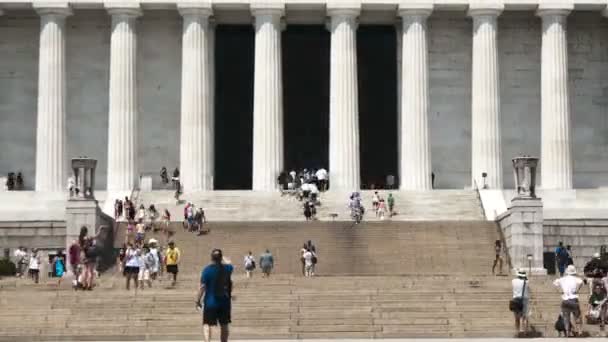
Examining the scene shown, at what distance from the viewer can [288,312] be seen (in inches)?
1906

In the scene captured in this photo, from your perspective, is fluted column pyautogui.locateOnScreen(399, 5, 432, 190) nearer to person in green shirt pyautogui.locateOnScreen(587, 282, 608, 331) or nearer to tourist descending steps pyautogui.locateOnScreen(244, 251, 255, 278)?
tourist descending steps pyautogui.locateOnScreen(244, 251, 255, 278)

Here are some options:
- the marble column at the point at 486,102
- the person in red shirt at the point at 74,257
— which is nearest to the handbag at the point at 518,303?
the person in red shirt at the point at 74,257

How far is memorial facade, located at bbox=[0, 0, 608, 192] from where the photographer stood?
84.8 metres

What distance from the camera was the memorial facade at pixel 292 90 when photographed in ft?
278

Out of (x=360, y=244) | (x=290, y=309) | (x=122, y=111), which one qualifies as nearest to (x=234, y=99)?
(x=122, y=111)

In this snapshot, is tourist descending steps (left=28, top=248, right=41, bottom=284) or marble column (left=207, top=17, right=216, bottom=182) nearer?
tourist descending steps (left=28, top=248, right=41, bottom=284)

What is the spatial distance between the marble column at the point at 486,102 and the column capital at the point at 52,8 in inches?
896

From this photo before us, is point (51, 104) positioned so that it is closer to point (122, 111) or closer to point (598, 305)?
point (122, 111)

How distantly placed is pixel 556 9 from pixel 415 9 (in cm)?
792

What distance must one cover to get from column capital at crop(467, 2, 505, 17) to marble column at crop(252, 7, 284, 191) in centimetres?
1120

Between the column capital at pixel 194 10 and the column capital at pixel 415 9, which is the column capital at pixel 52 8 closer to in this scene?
the column capital at pixel 194 10

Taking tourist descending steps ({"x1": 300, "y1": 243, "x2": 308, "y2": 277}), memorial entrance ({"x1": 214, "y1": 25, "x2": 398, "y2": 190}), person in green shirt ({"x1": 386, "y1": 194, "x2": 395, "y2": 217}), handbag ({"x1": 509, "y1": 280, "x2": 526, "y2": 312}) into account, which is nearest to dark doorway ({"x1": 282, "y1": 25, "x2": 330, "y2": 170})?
memorial entrance ({"x1": 214, "y1": 25, "x2": 398, "y2": 190})

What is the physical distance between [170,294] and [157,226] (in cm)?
2178

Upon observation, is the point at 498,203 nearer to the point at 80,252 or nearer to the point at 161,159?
the point at 161,159
